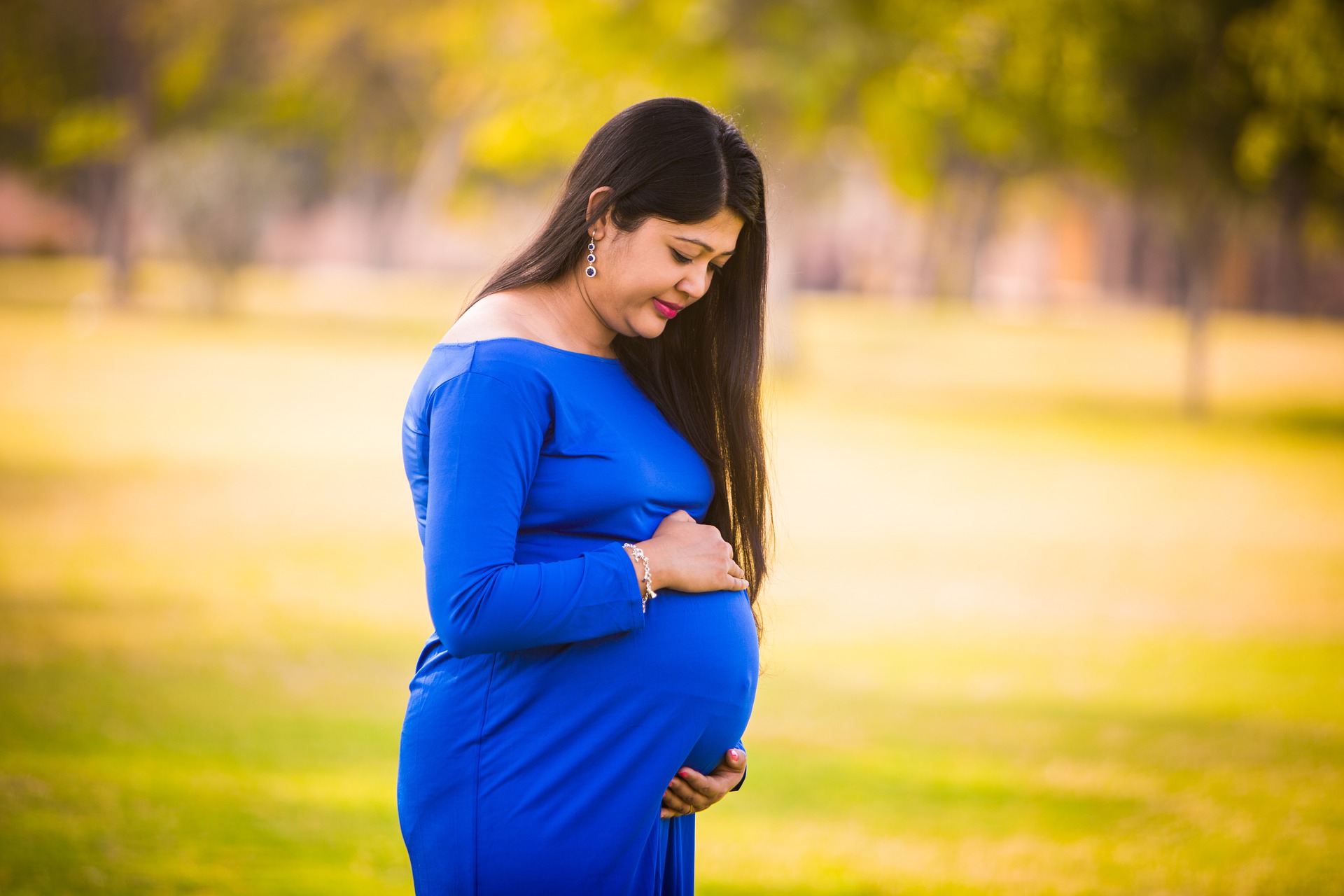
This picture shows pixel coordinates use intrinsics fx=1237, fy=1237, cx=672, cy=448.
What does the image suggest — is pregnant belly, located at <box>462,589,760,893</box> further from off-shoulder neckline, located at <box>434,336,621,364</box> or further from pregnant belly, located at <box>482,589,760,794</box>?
off-shoulder neckline, located at <box>434,336,621,364</box>

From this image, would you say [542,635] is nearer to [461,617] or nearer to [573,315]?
[461,617]

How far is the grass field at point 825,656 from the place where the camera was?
4.01 m

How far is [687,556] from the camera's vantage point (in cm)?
182

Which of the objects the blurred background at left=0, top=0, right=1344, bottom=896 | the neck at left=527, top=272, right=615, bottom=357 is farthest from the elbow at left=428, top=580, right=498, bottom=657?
the blurred background at left=0, top=0, right=1344, bottom=896

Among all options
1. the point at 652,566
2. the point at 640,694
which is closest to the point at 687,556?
the point at 652,566

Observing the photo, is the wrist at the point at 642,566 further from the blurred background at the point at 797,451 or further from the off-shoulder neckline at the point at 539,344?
the blurred background at the point at 797,451

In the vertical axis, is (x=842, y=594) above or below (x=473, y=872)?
below

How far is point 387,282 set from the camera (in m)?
39.6

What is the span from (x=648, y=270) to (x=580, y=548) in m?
0.42

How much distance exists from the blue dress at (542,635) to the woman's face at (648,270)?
84 mm

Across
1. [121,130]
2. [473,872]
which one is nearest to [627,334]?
[473,872]

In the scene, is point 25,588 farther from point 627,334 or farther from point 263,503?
point 627,334

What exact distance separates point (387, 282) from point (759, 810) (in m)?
37.0

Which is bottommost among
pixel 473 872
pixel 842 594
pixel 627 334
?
pixel 842 594
